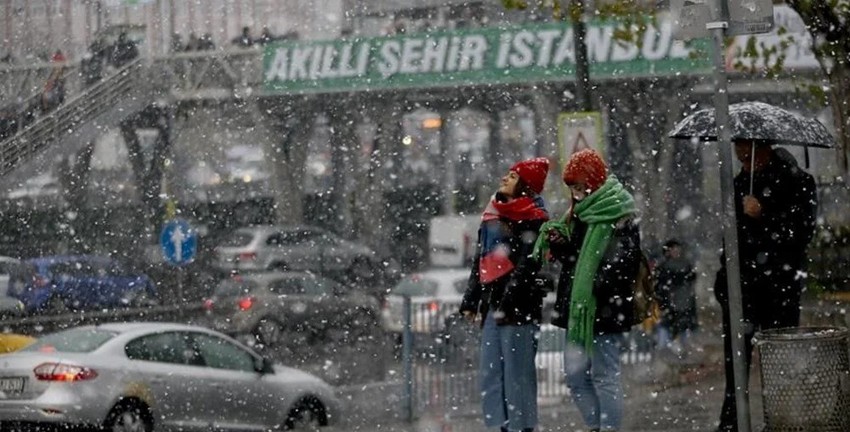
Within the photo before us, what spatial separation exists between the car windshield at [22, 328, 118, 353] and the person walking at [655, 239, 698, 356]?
908cm

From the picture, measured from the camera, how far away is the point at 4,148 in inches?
1287

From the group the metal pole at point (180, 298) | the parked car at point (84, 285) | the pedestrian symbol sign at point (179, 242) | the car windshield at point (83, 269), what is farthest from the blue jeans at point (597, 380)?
the car windshield at point (83, 269)

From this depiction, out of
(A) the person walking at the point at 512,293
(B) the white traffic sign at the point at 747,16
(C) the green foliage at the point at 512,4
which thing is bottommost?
(A) the person walking at the point at 512,293

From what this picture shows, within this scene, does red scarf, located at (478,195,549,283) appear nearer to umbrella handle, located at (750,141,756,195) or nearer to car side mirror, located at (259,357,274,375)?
umbrella handle, located at (750,141,756,195)

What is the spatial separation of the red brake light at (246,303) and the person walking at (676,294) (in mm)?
7013

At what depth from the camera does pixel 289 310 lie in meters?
26.2

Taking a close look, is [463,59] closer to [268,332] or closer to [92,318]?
[92,318]

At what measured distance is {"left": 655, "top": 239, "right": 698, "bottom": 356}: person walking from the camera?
21172 millimetres

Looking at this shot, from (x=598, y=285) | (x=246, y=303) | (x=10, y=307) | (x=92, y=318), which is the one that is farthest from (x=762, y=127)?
(x=10, y=307)

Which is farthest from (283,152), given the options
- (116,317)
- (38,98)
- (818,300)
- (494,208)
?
(494,208)

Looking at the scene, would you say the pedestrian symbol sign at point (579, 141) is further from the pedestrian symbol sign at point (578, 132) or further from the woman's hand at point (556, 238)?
the woman's hand at point (556, 238)

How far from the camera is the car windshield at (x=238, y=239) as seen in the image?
115 ft

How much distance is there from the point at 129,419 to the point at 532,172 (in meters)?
5.07

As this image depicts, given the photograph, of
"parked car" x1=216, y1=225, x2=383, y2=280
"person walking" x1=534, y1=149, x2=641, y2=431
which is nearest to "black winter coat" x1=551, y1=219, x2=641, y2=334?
"person walking" x1=534, y1=149, x2=641, y2=431
